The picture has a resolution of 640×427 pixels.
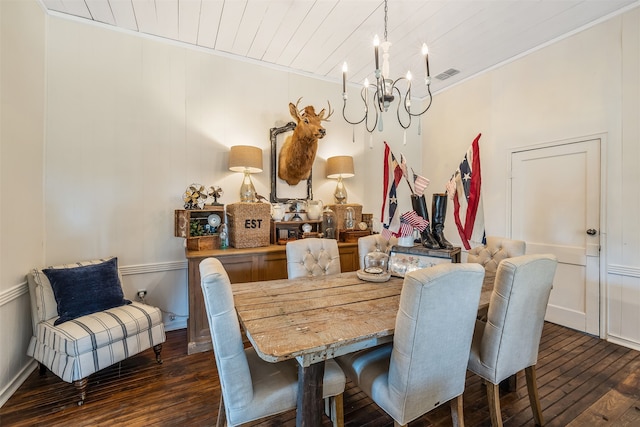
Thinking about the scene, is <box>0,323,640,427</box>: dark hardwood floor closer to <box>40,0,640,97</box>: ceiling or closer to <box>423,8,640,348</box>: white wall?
<box>423,8,640,348</box>: white wall

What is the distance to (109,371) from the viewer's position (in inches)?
90.8

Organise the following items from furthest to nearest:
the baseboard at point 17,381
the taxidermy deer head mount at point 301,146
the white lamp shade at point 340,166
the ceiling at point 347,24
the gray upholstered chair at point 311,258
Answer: the white lamp shade at point 340,166 → the taxidermy deer head mount at point 301,146 → the ceiling at point 347,24 → the gray upholstered chair at point 311,258 → the baseboard at point 17,381

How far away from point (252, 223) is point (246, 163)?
2.14ft

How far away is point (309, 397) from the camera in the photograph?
4.30 feet

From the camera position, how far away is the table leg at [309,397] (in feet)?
4.26

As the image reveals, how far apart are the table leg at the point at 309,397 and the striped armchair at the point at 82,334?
162cm

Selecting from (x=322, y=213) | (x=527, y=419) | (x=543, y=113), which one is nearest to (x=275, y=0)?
(x=322, y=213)

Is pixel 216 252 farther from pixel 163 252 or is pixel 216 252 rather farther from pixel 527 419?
pixel 527 419

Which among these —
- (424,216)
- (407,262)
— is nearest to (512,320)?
(407,262)

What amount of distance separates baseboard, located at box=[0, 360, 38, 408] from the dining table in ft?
5.49

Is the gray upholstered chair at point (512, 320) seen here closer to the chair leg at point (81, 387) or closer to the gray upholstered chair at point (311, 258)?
the gray upholstered chair at point (311, 258)

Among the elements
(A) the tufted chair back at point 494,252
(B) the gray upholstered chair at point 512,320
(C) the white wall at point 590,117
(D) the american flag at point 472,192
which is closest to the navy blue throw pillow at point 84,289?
(B) the gray upholstered chair at point 512,320

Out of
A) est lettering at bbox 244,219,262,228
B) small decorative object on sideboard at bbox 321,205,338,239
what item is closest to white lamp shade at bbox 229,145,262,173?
est lettering at bbox 244,219,262,228

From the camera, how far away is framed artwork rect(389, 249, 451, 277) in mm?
2066
